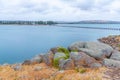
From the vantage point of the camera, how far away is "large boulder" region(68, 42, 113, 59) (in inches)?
641

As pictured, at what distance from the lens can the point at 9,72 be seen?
15.3 meters

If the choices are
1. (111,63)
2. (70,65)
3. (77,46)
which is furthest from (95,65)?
(77,46)

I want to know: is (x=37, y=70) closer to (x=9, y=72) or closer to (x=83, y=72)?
(x=9, y=72)

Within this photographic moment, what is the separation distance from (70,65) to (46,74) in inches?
57.4

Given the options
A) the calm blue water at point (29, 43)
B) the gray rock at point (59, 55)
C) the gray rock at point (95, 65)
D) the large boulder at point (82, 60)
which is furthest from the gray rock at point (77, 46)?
the calm blue water at point (29, 43)

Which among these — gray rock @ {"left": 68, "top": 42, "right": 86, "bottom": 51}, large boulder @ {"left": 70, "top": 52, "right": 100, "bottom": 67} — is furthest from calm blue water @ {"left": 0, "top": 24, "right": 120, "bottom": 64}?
large boulder @ {"left": 70, "top": 52, "right": 100, "bottom": 67}

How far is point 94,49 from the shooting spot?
1686 cm

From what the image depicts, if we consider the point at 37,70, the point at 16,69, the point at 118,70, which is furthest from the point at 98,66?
the point at 16,69

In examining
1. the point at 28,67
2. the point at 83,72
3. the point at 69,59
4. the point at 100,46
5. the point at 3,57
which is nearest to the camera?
the point at 83,72

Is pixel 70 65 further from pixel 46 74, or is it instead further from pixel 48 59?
pixel 48 59

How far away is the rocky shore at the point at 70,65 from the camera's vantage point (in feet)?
45.2

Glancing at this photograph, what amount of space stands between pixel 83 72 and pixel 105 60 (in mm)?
2238

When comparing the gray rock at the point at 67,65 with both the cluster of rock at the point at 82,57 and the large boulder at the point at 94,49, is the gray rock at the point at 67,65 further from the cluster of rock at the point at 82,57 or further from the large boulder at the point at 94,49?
the large boulder at the point at 94,49

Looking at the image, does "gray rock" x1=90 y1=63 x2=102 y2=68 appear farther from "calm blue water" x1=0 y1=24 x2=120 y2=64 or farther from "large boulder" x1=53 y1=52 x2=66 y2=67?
"calm blue water" x1=0 y1=24 x2=120 y2=64
